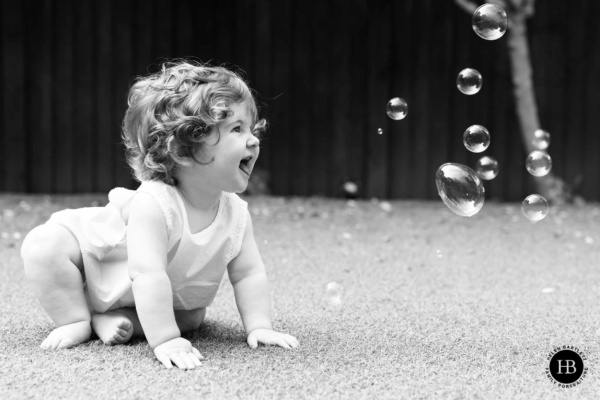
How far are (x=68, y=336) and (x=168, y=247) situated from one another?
305 mm

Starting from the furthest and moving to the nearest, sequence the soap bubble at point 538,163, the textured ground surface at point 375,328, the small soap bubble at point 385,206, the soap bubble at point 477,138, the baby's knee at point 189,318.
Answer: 1. the small soap bubble at point 385,206
2. the soap bubble at point 538,163
3. the soap bubble at point 477,138
4. the baby's knee at point 189,318
5. the textured ground surface at point 375,328

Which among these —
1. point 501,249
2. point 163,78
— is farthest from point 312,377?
point 501,249

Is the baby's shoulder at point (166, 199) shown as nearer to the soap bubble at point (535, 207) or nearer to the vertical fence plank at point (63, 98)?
the soap bubble at point (535, 207)

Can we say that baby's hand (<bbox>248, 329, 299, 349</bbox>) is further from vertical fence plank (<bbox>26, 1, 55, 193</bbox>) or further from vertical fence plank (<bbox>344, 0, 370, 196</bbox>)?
vertical fence plank (<bbox>26, 1, 55, 193</bbox>)

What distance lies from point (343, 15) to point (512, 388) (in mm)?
4844

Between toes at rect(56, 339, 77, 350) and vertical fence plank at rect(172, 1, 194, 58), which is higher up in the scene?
vertical fence plank at rect(172, 1, 194, 58)

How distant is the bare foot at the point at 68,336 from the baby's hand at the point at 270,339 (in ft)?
1.25

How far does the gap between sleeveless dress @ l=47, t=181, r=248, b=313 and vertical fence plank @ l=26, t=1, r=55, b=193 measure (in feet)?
14.5

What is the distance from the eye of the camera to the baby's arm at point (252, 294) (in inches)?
75.5

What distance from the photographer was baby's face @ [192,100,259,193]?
1.85m


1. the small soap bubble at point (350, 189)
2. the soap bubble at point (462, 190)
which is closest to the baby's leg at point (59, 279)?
the soap bubble at point (462, 190)

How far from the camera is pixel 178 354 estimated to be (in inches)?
68.3

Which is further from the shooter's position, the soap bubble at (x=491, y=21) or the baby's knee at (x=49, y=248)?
the soap bubble at (x=491, y=21)

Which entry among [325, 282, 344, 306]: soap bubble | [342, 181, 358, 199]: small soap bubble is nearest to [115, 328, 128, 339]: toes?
[325, 282, 344, 306]: soap bubble
